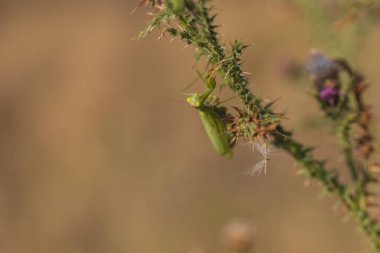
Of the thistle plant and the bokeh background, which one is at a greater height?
the bokeh background

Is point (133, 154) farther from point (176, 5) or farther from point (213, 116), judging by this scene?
point (176, 5)

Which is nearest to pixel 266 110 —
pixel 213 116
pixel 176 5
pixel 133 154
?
pixel 213 116

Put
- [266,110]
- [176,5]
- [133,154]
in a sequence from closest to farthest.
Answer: [176,5]
[266,110]
[133,154]

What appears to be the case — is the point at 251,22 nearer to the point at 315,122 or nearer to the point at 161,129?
the point at 161,129

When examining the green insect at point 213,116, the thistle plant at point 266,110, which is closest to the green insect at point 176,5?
the thistle plant at point 266,110

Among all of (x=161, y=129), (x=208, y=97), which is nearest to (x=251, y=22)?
(x=161, y=129)

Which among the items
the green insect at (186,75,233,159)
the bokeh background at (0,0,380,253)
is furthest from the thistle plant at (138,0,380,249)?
the bokeh background at (0,0,380,253)

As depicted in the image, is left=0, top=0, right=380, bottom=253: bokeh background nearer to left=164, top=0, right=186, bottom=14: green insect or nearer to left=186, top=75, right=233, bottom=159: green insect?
left=186, top=75, right=233, bottom=159: green insect
